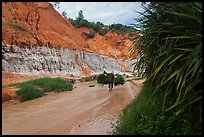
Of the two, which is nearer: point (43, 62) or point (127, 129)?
point (127, 129)

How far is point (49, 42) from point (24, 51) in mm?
6547

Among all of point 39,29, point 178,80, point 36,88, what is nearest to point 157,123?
point 178,80

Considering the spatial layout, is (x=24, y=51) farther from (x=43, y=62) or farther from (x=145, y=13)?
(x=145, y=13)

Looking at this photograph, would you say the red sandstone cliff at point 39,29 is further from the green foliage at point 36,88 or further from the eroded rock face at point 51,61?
the green foliage at point 36,88

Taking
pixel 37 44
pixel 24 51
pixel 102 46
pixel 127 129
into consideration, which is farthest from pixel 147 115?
pixel 102 46

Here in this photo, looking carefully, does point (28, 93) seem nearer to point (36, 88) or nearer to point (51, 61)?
point (36, 88)

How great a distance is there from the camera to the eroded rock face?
99.1ft

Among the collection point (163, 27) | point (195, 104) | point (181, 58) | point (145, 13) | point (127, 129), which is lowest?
point (127, 129)

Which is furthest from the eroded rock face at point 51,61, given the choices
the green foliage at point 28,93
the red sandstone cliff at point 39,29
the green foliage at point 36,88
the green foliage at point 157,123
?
the green foliage at point 157,123

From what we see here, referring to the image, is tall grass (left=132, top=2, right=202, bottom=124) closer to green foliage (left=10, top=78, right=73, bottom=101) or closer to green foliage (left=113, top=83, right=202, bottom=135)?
green foliage (left=113, top=83, right=202, bottom=135)

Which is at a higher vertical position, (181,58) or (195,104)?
(181,58)

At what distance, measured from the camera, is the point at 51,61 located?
120 feet

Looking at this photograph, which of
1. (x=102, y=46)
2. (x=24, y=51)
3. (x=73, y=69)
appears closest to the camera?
(x=24, y=51)

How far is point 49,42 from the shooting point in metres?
38.5
